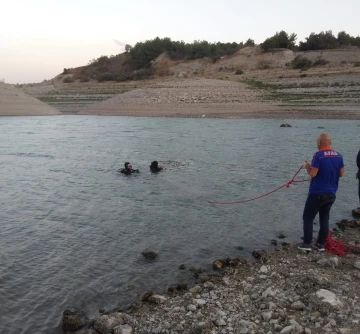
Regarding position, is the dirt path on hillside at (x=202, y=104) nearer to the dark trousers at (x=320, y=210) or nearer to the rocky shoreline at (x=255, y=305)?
the dark trousers at (x=320, y=210)

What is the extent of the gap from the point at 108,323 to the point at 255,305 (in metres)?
2.23

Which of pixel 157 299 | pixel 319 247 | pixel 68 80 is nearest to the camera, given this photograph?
→ pixel 157 299

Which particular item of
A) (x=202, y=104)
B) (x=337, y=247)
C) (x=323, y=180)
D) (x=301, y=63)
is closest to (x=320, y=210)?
(x=323, y=180)

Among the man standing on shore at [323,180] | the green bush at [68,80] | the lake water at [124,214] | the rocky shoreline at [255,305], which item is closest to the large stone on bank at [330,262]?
the rocky shoreline at [255,305]

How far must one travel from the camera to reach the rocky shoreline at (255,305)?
233 inches

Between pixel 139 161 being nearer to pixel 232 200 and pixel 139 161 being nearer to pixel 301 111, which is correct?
pixel 232 200

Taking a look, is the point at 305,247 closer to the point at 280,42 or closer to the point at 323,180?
the point at 323,180

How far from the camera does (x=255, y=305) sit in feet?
21.4

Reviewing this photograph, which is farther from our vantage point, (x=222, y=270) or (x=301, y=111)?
(x=301, y=111)

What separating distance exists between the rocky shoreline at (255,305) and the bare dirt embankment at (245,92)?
3299cm

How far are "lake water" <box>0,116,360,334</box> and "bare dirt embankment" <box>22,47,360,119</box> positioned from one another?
16.2m

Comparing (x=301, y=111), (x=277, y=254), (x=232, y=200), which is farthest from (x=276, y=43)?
(x=277, y=254)

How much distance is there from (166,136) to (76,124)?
13465 millimetres

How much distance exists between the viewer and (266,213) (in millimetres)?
12117
